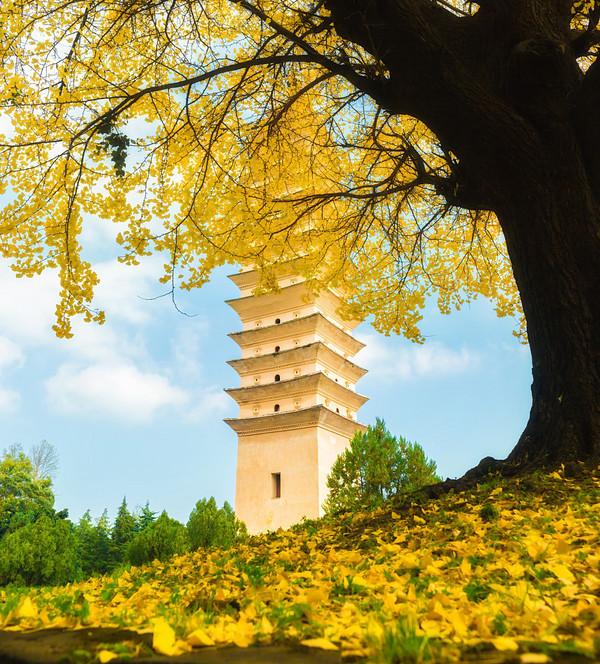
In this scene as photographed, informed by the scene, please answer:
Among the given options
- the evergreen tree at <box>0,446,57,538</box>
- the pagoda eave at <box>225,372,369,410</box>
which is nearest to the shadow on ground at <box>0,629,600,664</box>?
the pagoda eave at <box>225,372,369,410</box>

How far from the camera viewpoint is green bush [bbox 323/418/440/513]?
10.4 metres

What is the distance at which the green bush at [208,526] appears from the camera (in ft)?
36.9

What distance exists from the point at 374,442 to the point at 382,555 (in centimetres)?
867

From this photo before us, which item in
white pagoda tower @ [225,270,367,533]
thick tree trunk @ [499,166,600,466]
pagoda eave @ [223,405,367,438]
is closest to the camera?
thick tree trunk @ [499,166,600,466]

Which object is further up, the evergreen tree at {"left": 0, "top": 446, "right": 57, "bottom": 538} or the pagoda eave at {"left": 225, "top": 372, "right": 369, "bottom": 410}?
the pagoda eave at {"left": 225, "top": 372, "right": 369, "bottom": 410}

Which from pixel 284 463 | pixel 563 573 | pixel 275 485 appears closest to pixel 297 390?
pixel 284 463

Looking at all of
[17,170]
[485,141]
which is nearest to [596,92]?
[485,141]

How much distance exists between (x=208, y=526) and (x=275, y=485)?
188 inches

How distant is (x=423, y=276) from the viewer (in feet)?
24.8

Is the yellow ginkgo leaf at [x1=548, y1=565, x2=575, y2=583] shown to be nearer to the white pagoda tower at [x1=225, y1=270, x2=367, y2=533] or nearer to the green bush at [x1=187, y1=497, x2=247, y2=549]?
the green bush at [x1=187, y1=497, x2=247, y2=549]

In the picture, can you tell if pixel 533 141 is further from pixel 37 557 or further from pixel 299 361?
pixel 299 361

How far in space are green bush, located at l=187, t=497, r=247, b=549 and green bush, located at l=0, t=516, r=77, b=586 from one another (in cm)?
336

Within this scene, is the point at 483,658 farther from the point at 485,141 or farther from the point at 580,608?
the point at 485,141

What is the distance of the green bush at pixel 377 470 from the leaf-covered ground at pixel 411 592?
7.42 meters
